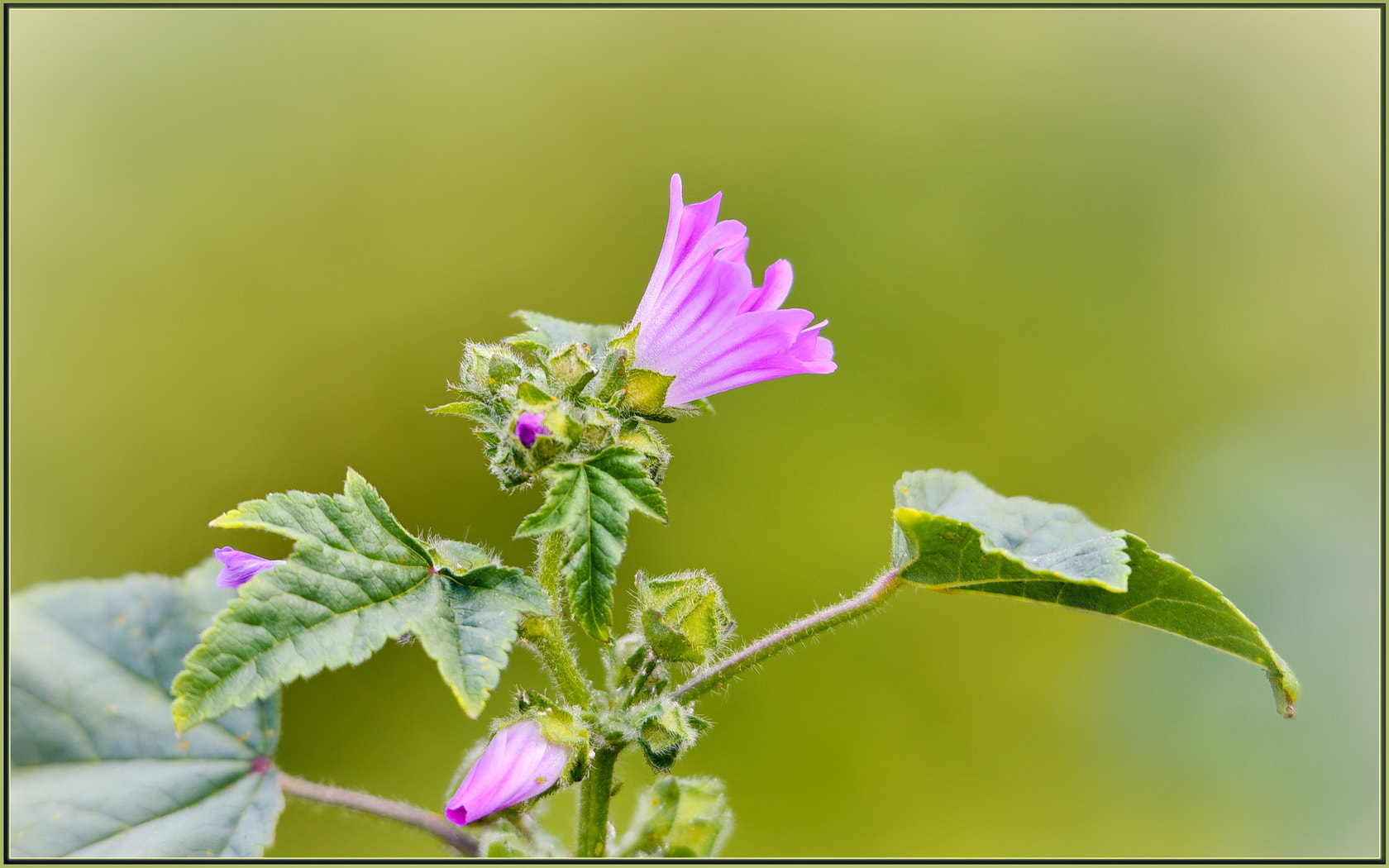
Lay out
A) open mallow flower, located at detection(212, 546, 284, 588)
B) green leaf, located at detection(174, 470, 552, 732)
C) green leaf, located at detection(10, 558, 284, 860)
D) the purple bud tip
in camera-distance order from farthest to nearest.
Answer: green leaf, located at detection(10, 558, 284, 860) < open mallow flower, located at detection(212, 546, 284, 588) < the purple bud tip < green leaf, located at detection(174, 470, 552, 732)

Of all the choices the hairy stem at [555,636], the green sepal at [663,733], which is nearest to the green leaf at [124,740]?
the hairy stem at [555,636]

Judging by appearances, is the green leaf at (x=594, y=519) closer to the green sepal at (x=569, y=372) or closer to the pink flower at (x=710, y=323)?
the green sepal at (x=569, y=372)

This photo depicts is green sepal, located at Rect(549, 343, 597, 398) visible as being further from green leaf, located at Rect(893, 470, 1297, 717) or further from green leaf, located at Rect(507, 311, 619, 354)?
green leaf, located at Rect(893, 470, 1297, 717)

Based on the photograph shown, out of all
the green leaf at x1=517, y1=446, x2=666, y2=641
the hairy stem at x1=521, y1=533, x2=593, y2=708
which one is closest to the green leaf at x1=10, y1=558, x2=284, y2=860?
the hairy stem at x1=521, y1=533, x2=593, y2=708

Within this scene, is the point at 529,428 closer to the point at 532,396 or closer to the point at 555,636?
the point at 532,396

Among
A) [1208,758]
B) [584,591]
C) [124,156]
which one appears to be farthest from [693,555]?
[124,156]

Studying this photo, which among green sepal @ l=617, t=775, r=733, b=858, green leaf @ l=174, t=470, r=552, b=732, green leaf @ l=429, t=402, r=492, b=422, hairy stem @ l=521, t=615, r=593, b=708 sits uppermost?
green leaf @ l=429, t=402, r=492, b=422
